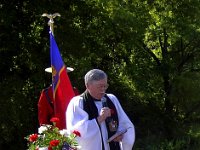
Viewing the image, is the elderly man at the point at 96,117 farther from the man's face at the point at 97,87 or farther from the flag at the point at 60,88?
the flag at the point at 60,88

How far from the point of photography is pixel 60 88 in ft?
21.5

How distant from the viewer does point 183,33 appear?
53.7 ft

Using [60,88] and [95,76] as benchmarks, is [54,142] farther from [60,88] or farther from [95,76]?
[60,88]

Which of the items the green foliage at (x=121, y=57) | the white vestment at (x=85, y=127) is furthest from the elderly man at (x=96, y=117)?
the green foliage at (x=121, y=57)

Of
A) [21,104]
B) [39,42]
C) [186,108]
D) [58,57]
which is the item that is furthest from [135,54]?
[58,57]

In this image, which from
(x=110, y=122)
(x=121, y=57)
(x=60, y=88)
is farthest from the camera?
(x=121, y=57)

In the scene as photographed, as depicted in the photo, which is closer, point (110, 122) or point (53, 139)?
point (53, 139)

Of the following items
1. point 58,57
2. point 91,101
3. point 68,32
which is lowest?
point 91,101

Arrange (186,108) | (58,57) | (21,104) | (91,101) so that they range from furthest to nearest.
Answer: (186,108) < (21,104) < (58,57) < (91,101)

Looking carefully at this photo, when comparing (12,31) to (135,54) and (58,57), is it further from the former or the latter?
(58,57)

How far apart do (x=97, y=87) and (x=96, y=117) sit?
334 mm

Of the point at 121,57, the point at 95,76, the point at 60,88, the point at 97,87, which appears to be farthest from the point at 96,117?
the point at 121,57

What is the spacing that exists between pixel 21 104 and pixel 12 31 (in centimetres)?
229

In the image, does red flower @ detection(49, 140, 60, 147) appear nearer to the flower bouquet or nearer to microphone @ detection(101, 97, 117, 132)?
the flower bouquet
